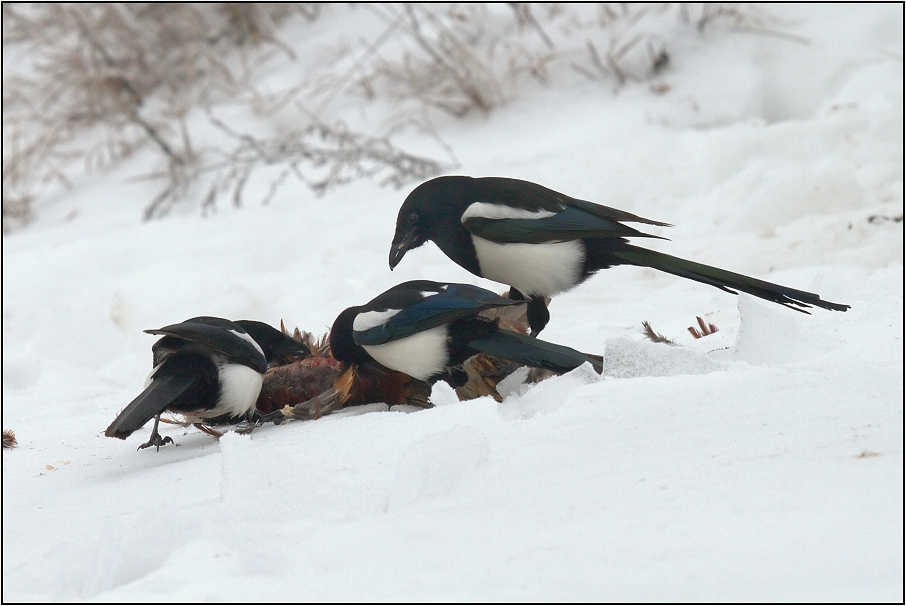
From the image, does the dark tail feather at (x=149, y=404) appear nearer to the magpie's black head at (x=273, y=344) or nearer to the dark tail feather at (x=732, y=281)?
the magpie's black head at (x=273, y=344)

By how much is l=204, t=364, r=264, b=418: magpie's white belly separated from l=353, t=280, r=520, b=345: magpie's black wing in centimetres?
26

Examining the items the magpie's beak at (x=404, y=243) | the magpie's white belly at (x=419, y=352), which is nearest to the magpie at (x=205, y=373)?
the magpie's white belly at (x=419, y=352)

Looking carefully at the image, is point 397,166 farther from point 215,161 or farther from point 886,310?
point 886,310

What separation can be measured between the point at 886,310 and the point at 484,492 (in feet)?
4.54

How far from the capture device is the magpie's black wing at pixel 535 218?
2.44 metres

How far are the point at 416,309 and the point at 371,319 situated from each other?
0.11 metres

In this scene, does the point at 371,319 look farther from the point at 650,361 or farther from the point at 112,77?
the point at 112,77

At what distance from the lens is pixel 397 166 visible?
16.7ft

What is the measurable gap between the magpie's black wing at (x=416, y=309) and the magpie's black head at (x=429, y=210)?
0.85 ft

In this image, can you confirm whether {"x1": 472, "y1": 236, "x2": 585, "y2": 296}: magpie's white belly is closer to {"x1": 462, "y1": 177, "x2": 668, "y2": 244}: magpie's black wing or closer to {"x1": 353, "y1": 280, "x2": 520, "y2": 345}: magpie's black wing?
{"x1": 462, "y1": 177, "x2": 668, "y2": 244}: magpie's black wing

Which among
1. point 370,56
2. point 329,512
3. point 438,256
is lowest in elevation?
point 438,256

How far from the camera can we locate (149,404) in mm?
2074

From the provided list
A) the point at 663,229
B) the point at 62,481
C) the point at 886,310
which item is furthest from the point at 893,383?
the point at 663,229

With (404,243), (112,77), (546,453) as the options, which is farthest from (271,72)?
(546,453)
